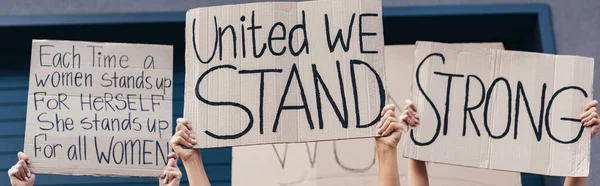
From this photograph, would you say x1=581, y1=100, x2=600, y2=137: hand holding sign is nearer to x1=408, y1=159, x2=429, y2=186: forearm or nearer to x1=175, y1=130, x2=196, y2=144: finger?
x1=408, y1=159, x2=429, y2=186: forearm

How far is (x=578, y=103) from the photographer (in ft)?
14.7

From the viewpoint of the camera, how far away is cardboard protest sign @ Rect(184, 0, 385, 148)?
4.20m

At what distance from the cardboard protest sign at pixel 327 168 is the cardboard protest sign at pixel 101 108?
3.01ft

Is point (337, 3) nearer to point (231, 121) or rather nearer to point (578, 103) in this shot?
point (231, 121)

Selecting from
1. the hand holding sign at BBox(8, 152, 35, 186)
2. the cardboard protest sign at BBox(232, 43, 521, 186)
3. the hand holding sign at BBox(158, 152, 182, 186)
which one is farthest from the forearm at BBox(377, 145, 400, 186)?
the hand holding sign at BBox(8, 152, 35, 186)

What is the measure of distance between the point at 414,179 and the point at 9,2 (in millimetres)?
2877

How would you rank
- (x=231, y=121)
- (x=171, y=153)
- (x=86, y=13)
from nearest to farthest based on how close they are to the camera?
(x=231, y=121) < (x=171, y=153) < (x=86, y=13)

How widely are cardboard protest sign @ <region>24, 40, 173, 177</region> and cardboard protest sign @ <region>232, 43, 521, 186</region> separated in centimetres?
92

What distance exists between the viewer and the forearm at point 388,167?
4.18 metres

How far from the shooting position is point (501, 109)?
4.44 m

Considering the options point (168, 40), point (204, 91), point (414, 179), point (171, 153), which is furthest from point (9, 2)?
point (414, 179)

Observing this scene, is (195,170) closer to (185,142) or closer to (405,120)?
(185,142)

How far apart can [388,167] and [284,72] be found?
58 centimetres

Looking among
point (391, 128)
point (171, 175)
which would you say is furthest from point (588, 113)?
point (171, 175)
